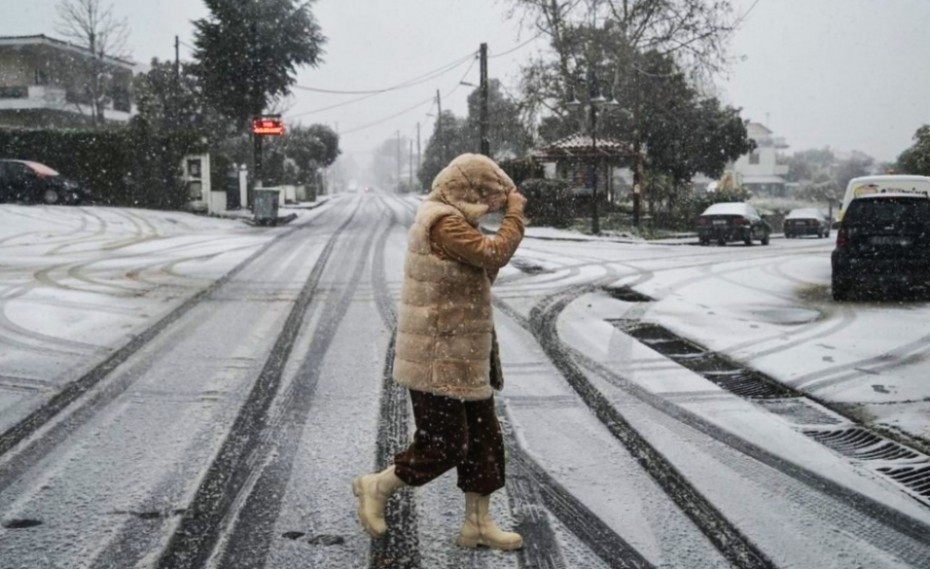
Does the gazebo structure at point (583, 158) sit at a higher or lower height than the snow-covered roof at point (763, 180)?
lower

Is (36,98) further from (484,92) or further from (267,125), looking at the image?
(484,92)

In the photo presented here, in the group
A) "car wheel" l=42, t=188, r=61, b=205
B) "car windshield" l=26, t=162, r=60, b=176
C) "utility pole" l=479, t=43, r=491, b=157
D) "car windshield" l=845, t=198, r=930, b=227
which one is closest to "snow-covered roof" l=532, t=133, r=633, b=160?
"utility pole" l=479, t=43, r=491, b=157

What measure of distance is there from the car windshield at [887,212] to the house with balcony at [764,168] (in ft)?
268

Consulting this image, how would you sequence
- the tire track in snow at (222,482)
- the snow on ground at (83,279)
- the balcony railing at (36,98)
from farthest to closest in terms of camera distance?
the balcony railing at (36,98)
the snow on ground at (83,279)
the tire track in snow at (222,482)

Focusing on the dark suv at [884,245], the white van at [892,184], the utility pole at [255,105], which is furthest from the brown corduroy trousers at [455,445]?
the utility pole at [255,105]

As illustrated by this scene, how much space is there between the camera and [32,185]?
25391mm

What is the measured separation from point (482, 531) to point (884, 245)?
9471 millimetres

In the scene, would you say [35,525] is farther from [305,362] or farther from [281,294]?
[281,294]

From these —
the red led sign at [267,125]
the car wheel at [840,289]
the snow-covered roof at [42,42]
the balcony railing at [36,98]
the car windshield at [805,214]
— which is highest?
the snow-covered roof at [42,42]

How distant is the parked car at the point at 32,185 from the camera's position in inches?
991

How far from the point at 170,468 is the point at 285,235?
1776 centimetres

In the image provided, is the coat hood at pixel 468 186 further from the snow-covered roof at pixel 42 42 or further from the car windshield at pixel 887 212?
the snow-covered roof at pixel 42 42

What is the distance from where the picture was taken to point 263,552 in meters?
3.26

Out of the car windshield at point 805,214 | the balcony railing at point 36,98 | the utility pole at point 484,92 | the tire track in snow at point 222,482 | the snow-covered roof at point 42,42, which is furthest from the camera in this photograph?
the balcony railing at point 36,98
